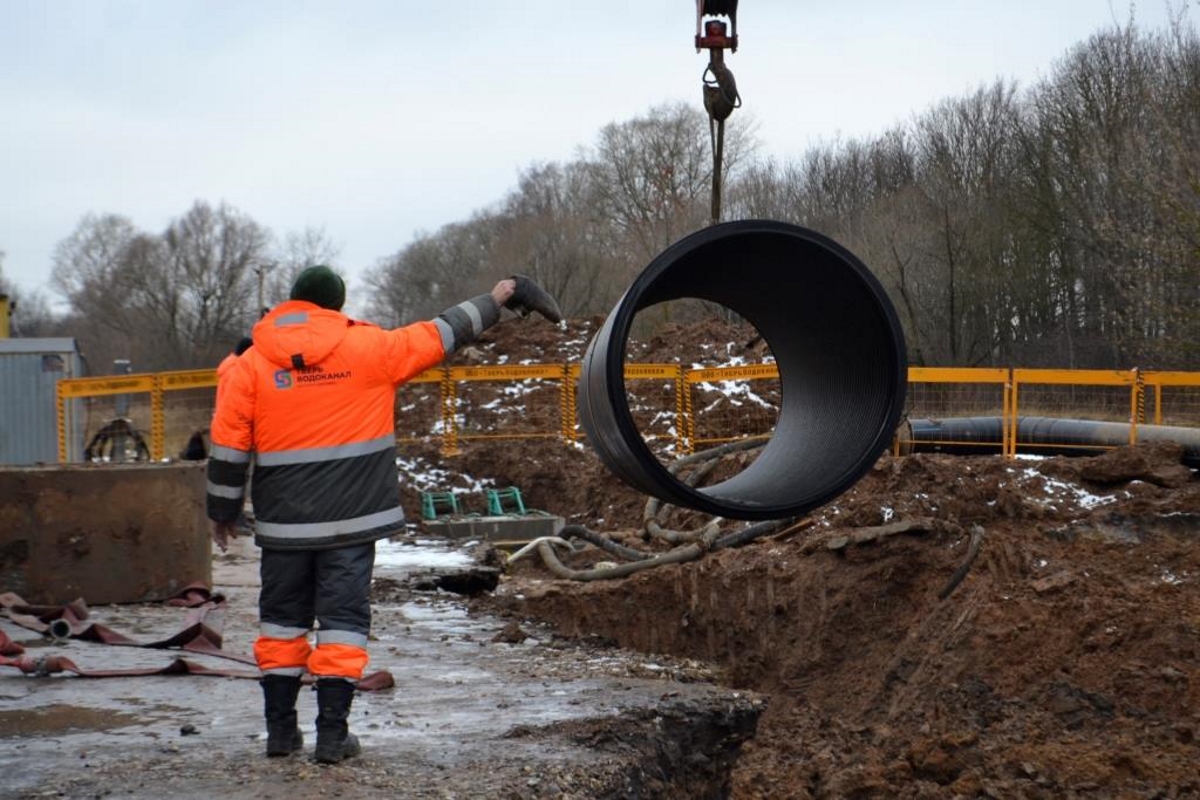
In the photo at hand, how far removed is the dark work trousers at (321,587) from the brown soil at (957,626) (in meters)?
3.71

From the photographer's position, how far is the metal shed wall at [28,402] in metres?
20.0

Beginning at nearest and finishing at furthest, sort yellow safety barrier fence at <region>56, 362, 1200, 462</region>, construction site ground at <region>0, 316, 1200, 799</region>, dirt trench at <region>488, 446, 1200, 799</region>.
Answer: construction site ground at <region>0, 316, 1200, 799</region> < dirt trench at <region>488, 446, 1200, 799</region> < yellow safety barrier fence at <region>56, 362, 1200, 462</region>

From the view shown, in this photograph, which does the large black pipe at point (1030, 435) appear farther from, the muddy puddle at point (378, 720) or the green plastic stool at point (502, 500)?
the muddy puddle at point (378, 720)

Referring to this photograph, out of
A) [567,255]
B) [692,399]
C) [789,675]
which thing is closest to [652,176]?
[567,255]

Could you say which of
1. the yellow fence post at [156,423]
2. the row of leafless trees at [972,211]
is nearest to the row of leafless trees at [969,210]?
the row of leafless trees at [972,211]

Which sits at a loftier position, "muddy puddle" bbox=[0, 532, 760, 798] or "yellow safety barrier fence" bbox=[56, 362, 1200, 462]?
"yellow safety barrier fence" bbox=[56, 362, 1200, 462]

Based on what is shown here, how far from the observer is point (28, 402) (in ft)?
66.0

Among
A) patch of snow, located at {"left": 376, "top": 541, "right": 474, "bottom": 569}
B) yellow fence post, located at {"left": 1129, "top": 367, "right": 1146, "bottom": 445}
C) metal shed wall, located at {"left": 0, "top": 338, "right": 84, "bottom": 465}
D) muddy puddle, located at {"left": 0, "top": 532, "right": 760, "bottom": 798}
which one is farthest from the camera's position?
metal shed wall, located at {"left": 0, "top": 338, "right": 84, "bottom": 465}

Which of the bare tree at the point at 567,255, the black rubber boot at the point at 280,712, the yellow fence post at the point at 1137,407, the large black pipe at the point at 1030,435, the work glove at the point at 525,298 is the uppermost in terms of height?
the bare tree at the point at 567,255

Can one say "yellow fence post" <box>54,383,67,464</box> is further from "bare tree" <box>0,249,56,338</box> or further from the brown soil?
"bare tree" <box>0,249,56,338</box>

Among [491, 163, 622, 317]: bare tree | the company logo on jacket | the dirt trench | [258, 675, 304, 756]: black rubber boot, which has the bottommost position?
the dirt trench

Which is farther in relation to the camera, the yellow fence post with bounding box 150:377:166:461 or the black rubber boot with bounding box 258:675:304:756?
the yellow fence post with bounding box 150:377:166:461

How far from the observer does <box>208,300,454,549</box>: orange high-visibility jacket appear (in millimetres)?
4352

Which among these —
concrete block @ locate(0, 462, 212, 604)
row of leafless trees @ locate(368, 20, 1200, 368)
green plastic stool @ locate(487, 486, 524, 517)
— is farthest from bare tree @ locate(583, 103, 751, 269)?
concrete block @ locate(0, 462, 212, 604)
